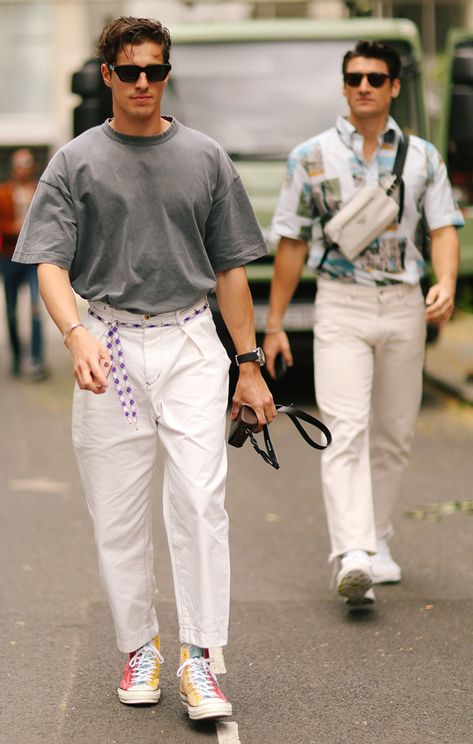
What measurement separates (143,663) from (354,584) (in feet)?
3.59

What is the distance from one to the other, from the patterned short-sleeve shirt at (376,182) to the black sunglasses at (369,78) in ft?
0.52

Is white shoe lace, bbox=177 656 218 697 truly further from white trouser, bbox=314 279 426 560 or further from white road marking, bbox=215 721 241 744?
white trouser, bbox=314 279 426 560

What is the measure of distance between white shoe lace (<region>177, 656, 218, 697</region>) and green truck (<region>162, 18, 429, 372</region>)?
6.50 meters

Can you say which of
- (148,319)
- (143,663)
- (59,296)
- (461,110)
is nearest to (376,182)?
(148,319)

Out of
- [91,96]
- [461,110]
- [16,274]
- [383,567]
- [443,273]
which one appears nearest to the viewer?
[443,273]

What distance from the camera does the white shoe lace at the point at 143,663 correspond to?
176 inches

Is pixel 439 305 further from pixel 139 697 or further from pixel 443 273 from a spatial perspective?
pixel 139 697

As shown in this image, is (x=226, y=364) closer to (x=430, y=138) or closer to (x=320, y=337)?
(x=320, y=337)

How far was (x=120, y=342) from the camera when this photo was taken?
4.35 meters

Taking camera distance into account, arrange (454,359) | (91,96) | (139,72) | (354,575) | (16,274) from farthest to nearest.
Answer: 1. (454,359)
2. (16,274)
3. (91,96)
4. (354,575)
5. (139,72)

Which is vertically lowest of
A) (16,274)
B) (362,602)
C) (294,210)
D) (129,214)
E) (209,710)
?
(16,274)

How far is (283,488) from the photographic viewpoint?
7.97 m

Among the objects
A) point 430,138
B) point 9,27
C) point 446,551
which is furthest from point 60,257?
point 9,27

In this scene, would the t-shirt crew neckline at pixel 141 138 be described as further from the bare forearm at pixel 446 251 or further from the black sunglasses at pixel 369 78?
the bare forearm at pixel 446 251
